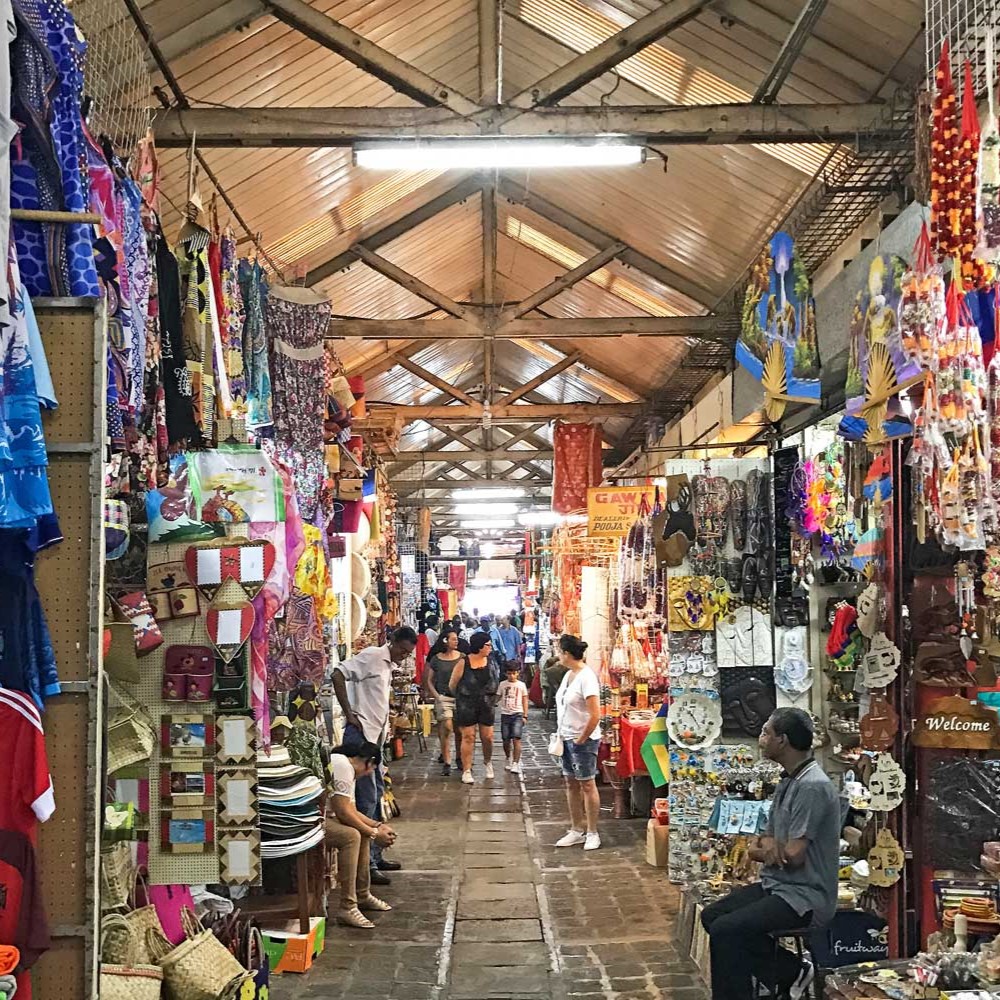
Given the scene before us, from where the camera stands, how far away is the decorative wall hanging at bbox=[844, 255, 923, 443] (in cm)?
382

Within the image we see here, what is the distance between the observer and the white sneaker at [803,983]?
4.25 meters

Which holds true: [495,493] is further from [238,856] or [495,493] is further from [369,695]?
[238,856]

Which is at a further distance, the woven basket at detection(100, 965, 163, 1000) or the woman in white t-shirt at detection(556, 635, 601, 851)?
the woman in white t-shirt at detection(556, 635, 601, 851)

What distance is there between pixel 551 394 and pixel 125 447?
14.1 m

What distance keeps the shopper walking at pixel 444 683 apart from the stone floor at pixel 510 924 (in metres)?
2.09

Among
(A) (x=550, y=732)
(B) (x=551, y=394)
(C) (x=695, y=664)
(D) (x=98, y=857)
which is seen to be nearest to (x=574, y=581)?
(A) (x=550, y=732)

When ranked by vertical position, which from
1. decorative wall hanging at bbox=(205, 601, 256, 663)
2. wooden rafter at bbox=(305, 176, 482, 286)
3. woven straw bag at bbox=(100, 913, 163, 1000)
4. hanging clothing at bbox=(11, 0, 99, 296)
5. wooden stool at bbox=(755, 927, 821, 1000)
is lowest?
wooden stool at bbox=(755, 927, 821, 1000)

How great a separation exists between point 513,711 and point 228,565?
25.8 ft

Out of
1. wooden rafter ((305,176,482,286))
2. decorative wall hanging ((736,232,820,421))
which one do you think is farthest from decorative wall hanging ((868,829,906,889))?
wooden rafter ((305,176,482,286))

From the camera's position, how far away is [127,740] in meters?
3.46

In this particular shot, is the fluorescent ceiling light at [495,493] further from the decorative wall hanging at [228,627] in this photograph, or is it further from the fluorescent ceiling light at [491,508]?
the decorative wall hanging at [228,627]

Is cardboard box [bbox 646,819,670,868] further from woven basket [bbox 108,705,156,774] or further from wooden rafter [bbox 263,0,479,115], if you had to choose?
wooden rafter [bbox 263,0,479,115]

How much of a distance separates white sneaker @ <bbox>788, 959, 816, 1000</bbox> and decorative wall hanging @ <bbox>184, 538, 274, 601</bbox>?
2488mm

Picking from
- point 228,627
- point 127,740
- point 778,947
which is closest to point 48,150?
point 228,627
